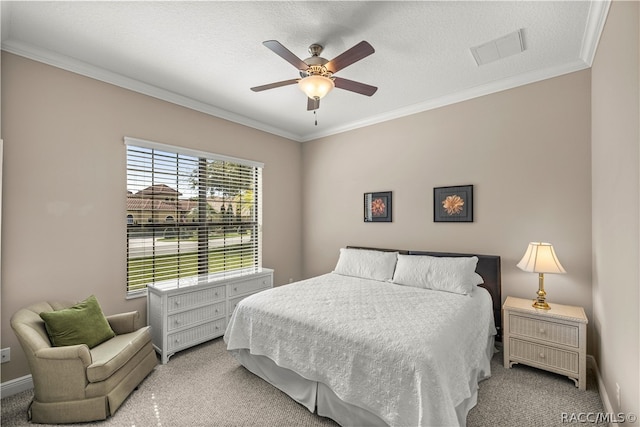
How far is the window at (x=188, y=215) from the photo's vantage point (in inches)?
124

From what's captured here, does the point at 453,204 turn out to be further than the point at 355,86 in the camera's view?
Yes

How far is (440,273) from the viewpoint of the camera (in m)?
3.04

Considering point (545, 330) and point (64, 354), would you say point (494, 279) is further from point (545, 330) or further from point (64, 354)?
point (64, 354)

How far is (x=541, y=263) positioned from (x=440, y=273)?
0.86 meters

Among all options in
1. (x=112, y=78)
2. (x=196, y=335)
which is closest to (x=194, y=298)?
(x=196, y=335)

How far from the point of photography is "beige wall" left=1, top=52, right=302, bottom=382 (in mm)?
2383

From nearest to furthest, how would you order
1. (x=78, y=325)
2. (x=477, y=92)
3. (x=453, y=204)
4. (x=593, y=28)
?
(x=593, y=28) < (x=78, y=325) < (x=477, y=92) < (x=453, y=204)

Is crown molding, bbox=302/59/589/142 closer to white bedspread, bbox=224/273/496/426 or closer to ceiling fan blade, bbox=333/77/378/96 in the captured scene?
ceiling fan blade, bbox=333/77/378/96

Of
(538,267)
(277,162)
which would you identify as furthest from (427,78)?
(277,162)

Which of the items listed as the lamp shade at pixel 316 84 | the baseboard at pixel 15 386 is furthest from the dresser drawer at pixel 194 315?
the lamp shade at pixel 316 84

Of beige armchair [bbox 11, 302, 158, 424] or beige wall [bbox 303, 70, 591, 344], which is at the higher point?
beige wall [bbox 303, 70, 591, 344]

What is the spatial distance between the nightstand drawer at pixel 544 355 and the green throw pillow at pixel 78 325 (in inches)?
142

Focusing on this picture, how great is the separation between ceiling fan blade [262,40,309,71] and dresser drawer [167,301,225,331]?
8.64 ft

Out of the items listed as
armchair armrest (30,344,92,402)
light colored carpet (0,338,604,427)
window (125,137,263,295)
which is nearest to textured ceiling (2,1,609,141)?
window (125,137,263,295)
